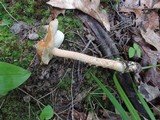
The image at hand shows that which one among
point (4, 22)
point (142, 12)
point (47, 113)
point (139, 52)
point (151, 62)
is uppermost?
point (142, 12)

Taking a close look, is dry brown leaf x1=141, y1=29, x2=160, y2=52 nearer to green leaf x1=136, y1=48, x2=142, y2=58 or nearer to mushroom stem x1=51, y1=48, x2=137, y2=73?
green leaf x1=136, y1=48, x2=142, y2=58

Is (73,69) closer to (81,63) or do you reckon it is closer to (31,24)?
(81,63)

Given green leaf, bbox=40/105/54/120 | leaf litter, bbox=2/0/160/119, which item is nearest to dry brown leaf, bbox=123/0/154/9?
leaf litter, bbox=2/0/160/119

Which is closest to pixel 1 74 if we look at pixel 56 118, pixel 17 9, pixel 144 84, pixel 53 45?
pixel 53 45

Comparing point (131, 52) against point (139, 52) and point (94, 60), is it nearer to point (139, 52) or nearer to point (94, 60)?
point (139, 52)

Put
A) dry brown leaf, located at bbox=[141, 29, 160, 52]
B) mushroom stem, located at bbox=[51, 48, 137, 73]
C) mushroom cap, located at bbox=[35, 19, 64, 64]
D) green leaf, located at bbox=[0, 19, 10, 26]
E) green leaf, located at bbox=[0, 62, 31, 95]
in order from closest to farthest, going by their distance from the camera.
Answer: green leaf, located at bbox=[0, 62, 31, 95] < mushroom cap, located at bbox=[35, 19, 64, 64] < mushroom stem, located at bbox=[51, 48, 137, 73] < green leaf, located at bbox=[0, 19, 10, 26] < dry brown leaf, located at bbox=[141, 29, 160, 52]

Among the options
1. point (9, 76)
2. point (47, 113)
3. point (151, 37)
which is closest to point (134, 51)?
point (151, 37)
